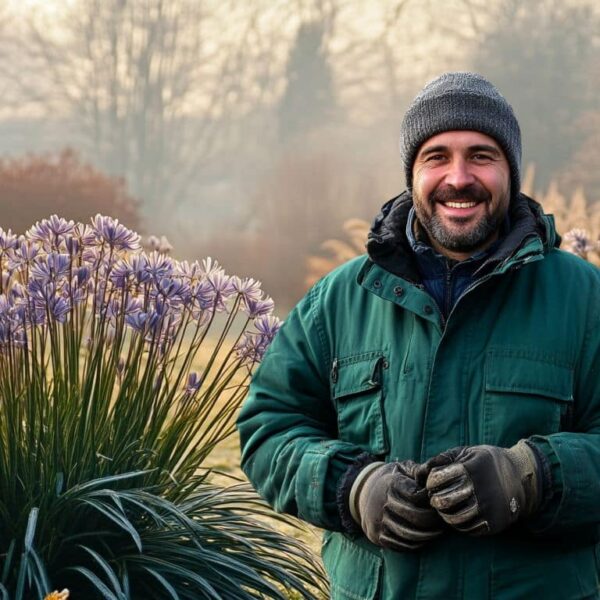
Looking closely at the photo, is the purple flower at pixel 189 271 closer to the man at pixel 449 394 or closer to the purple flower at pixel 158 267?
the purple flower at pixel 158 267

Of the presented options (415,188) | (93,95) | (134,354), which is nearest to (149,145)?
(93,95)

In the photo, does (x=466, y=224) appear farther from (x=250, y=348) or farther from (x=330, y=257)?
(x=330, y=257)

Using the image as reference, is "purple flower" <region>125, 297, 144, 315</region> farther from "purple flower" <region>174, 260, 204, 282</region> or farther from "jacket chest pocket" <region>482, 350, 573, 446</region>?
"jacket chest pocket" <region>482, 350, 573, 446</region>

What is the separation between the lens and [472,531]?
221 centimetres

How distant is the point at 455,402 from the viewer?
7.72 feet

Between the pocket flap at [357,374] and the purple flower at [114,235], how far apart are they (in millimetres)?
1757

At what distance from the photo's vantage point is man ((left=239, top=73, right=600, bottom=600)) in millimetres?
2256

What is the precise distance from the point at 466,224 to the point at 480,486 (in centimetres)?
59

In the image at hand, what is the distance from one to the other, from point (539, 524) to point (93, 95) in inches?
678

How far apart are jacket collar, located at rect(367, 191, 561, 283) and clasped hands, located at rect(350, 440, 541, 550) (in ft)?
1.35

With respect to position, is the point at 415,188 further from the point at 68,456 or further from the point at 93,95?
the point at 93,95

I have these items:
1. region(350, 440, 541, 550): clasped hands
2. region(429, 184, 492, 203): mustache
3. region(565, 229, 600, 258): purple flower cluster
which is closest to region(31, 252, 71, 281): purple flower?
region(429, 184, 492, 203): mustache

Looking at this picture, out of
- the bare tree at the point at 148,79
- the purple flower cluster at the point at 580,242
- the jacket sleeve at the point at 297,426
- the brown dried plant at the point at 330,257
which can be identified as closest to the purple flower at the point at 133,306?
the jacket sleeve at the point at 297,426

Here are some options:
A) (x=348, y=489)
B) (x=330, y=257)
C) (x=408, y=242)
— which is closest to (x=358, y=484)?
(x=348, y=489)
